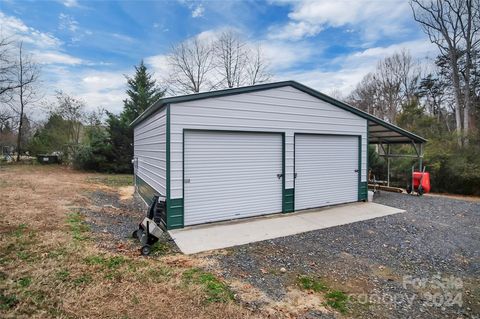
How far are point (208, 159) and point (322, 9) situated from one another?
691cm

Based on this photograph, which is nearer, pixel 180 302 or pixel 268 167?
pixel 180 302

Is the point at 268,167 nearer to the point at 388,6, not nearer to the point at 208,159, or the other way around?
the point at 208,159

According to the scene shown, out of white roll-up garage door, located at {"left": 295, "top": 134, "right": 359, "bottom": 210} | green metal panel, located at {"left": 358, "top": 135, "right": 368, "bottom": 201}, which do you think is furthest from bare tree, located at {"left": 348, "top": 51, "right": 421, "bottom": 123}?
white roll-up garage door, located at {"left": 295, "top": 134, "right": 359, "bottom": 210}

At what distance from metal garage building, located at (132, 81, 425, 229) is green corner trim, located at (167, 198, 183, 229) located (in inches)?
0.8

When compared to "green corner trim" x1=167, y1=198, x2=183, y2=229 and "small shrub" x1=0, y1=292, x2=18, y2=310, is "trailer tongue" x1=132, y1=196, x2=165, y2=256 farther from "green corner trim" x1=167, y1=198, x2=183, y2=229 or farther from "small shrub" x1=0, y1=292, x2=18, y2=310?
"small shrub" x1=0, y1=292, x2=18, y2=310

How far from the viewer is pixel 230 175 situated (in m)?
5.91

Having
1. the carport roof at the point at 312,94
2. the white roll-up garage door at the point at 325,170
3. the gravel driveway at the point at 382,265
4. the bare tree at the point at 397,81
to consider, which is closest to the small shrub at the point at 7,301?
the gravel driveway at the point at 382,265

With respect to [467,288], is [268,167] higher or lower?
higher

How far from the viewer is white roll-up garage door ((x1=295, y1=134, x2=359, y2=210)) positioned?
22.3ft

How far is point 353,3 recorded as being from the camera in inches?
333

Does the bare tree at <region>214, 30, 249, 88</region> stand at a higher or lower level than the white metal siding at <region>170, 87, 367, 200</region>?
higher

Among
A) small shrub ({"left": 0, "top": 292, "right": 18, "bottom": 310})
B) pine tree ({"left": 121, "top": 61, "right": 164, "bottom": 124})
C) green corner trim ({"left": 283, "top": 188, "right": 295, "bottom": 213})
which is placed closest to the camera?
small shrub ({"left": 0, "top": 292, "right": 18, "bottom": 310})

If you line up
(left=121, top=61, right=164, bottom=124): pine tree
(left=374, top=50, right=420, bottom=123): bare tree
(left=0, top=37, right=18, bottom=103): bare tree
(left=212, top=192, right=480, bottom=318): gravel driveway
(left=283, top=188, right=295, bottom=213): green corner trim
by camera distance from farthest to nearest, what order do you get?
(left=374, top=50, right=420, bottom=123): bare tree → (left=121, top=61, right=164, bottom=124): pine tree → (left=0, top=37, right=18, bottom=103): bare tree → (left=283, top=188, right=295, bottom=213): green corner trim → (left=212, top=192, right=480, bottom=318): gravel driveway

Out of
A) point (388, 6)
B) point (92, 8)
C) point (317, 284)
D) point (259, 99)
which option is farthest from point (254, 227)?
point (388, 6)
